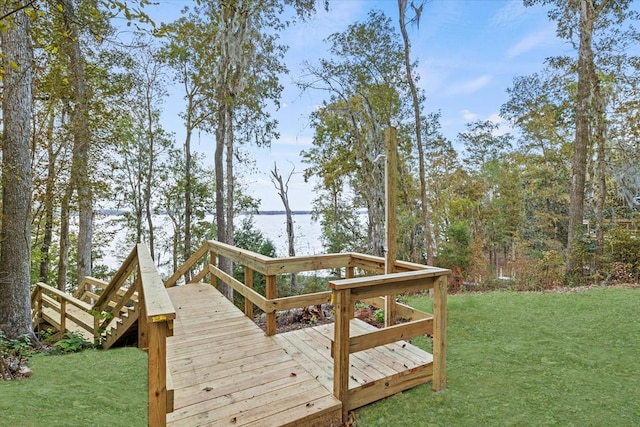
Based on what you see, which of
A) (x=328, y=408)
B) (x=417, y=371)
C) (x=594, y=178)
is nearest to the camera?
(x=328, y=408)

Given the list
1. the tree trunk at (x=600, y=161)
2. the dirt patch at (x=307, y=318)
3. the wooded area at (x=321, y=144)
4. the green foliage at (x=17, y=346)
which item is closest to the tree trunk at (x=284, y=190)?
the wooded area at (x=321, y=144)

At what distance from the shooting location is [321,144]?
14.5m

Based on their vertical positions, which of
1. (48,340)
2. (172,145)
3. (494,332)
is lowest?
(48,340)

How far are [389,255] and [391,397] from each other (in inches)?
49.7

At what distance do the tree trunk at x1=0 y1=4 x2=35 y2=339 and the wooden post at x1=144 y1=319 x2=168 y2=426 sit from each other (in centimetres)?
380

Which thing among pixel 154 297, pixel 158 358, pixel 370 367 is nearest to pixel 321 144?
pixel 370 367

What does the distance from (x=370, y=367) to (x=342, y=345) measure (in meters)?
0.64

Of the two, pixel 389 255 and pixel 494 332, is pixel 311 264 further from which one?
pixel 494 332

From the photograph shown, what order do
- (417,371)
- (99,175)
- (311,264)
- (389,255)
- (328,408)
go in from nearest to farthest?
1. (328,408)
2. (417,371)
3. (389,255)
4. (311,264)
5. (99,175)

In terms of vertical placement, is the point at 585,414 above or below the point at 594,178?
below

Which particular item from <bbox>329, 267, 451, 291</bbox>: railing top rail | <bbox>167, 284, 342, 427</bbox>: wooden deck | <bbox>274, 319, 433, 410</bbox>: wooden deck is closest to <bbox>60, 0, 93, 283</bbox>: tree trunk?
<bbox>167, 284, 342, 427</bbox>: wooden deck

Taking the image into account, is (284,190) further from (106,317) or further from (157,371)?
(157,371)

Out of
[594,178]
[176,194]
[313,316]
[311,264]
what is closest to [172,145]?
[176,194]

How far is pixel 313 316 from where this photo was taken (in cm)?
535
